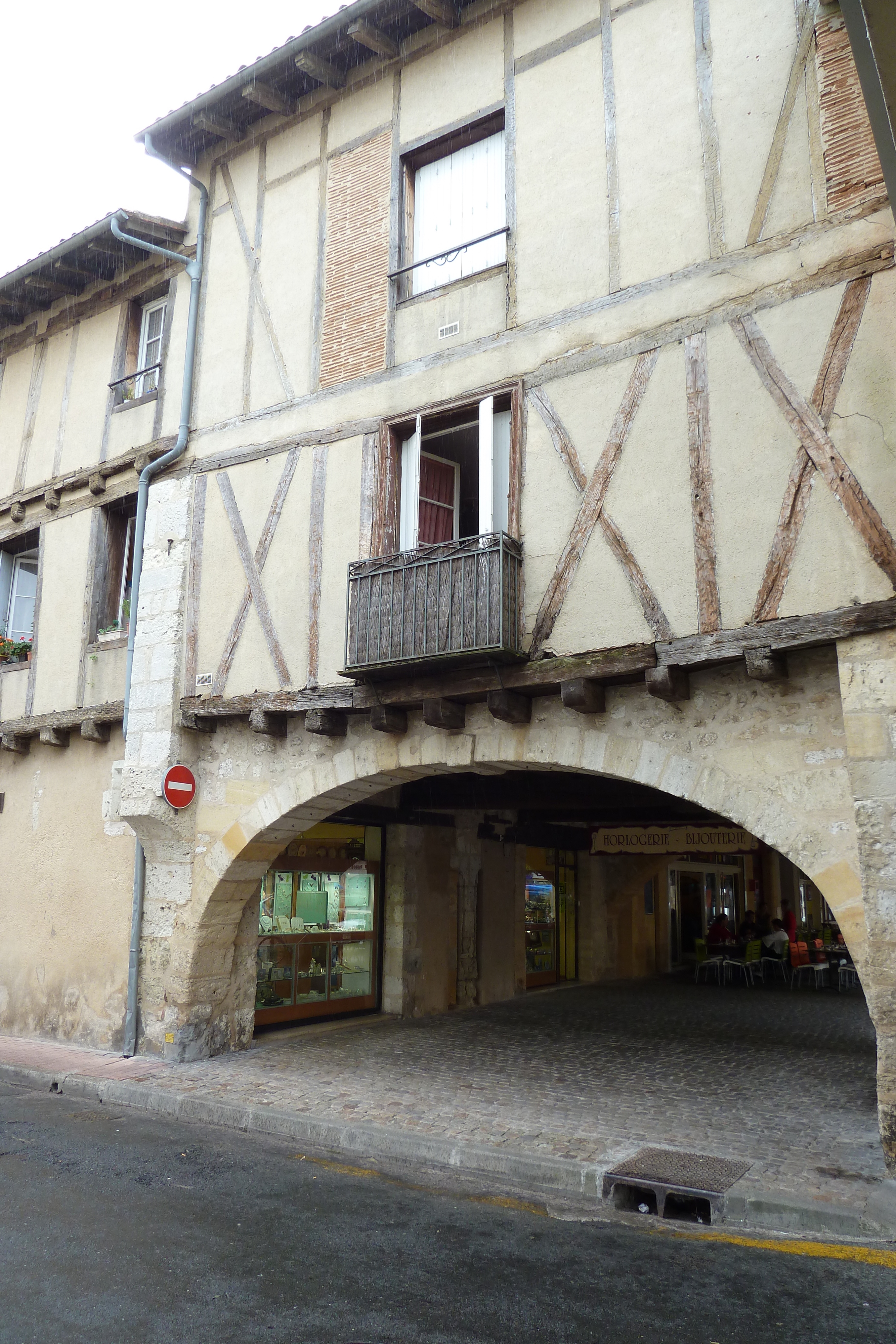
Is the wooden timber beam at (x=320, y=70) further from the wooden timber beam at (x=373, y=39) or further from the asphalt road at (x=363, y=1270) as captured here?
the asphalt road at (x=363, y=1270)

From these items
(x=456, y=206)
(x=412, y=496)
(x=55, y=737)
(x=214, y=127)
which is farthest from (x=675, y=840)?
(x=214, y=127)

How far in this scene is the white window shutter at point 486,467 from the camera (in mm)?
6496

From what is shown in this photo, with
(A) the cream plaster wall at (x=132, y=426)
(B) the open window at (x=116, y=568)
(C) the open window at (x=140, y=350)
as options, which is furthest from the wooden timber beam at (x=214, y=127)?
(B) the open window at (x=116, y=568)

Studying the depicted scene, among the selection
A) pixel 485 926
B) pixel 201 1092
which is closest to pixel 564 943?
pixel 485 926

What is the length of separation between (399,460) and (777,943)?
35.7 feet

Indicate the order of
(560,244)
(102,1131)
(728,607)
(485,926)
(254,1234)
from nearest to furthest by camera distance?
(254,1234) → (728,607) → (102,1131) → (560,244) → (485,926)

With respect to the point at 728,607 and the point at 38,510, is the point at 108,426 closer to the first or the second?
the point at 38,510

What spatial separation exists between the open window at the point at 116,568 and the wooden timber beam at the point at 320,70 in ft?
13.4

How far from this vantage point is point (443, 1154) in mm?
5297

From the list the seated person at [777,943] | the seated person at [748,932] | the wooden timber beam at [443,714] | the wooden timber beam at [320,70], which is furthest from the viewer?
the seated person at [748,932]

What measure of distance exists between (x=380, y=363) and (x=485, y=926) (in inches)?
278

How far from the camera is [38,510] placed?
33.6 feet

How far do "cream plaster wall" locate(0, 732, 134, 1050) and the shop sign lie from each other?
5.95m

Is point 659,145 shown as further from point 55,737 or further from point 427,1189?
point 55,737
